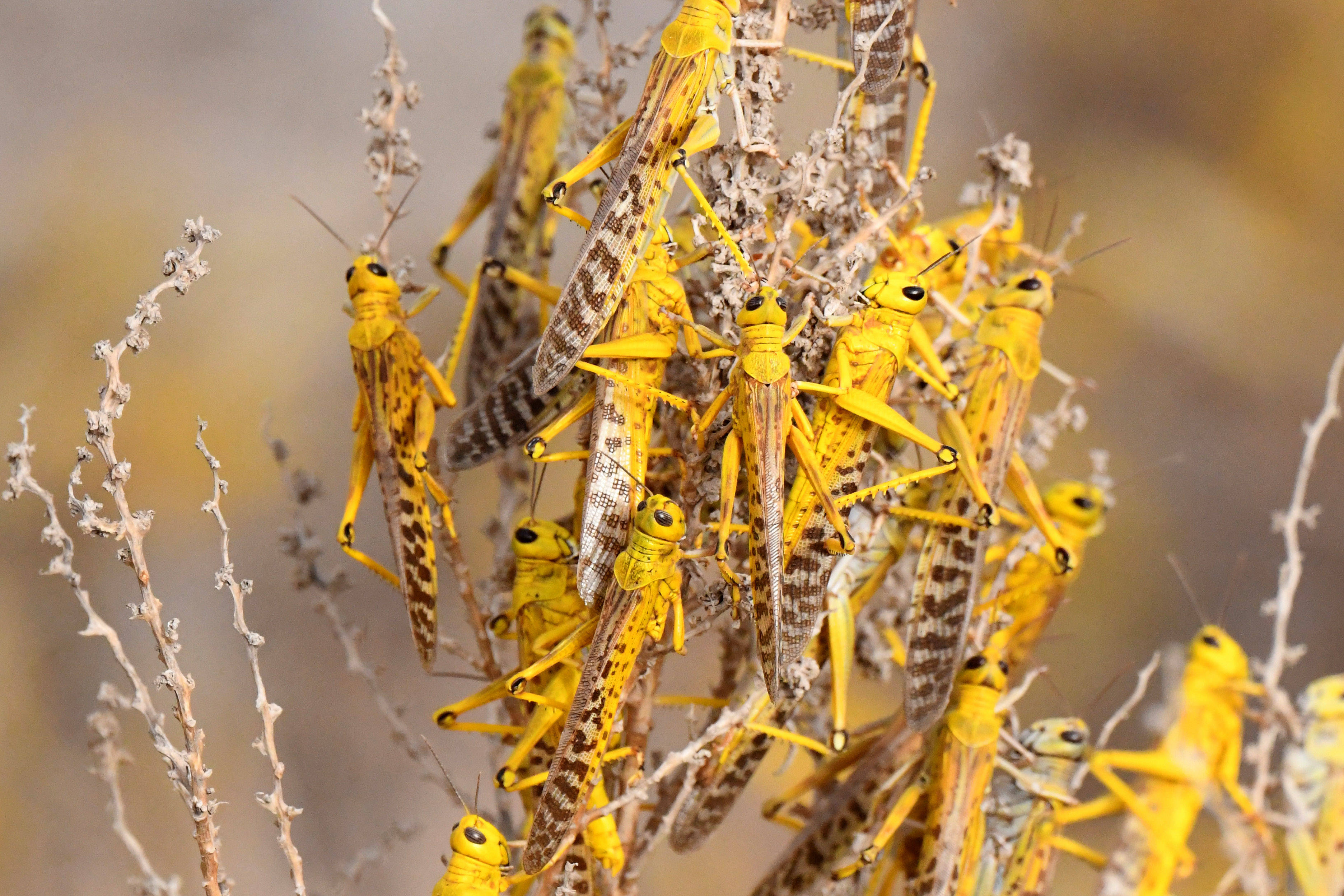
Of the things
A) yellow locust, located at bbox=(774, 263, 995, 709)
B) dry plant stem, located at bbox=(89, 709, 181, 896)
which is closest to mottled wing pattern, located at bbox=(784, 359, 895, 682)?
yellow locust, located at bbox=(774, 263, 995, 709)

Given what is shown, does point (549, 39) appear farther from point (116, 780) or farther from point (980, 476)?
point (116, 780)

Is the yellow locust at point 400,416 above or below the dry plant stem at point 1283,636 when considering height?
above

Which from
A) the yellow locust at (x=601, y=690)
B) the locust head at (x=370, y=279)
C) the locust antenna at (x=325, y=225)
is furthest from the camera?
the locust antenna at (x=325, y=225)

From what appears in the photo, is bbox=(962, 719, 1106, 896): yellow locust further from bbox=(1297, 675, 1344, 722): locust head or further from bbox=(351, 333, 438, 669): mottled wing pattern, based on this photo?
bbox=(351, 333, 438, 669): mottled wing pattern

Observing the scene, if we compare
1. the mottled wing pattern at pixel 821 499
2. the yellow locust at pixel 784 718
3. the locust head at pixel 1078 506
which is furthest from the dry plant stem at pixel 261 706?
the locust head at pixel 1078 506

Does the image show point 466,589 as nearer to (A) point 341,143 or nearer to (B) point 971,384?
(B) point 971,384

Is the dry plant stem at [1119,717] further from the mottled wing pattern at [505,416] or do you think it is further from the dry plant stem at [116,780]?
the dry plant stem at [116,780]

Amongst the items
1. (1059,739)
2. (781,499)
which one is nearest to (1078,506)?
(1059,739)
